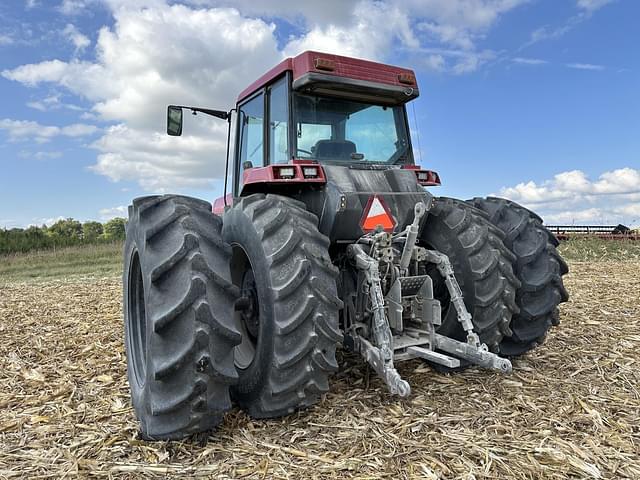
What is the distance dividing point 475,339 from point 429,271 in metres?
0.82

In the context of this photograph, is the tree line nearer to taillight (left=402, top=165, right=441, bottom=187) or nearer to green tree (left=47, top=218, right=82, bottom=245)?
green tree (left=47, top=218, right=82, bottom=245)

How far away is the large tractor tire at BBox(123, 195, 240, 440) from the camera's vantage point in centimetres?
266

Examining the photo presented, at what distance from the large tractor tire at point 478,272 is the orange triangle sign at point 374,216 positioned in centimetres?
59

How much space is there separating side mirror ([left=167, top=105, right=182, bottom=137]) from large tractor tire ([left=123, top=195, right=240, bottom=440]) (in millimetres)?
2595

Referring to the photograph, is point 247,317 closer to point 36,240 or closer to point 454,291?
point 454,291

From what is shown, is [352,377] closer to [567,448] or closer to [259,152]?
[567,448]

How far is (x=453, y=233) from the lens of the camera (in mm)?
3906

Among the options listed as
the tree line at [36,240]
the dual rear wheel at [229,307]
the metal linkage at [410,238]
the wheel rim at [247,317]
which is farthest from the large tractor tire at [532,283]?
the tree line at [36,240]

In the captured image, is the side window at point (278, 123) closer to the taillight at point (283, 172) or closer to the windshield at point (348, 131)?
the windshield at point (348, 131)

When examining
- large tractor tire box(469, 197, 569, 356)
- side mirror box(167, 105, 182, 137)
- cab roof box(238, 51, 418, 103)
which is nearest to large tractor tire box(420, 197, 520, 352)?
large tractor tire box(469, 197, 569, 356)

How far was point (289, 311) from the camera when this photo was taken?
290 centimetres

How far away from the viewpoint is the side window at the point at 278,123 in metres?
4.16

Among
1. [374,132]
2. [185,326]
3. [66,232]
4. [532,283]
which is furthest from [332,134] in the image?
[66,232]

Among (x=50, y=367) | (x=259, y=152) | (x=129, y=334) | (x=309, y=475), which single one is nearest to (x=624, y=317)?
(x=259, y=152)
